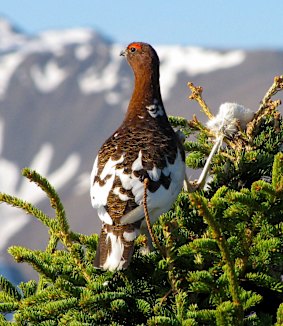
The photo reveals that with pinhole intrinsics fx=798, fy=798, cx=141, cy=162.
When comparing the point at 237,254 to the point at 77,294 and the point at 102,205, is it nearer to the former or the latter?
the point at 77,294

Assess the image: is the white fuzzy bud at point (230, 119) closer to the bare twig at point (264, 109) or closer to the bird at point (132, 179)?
the bare twig at point (264, 109)

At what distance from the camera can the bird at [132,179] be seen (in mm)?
5016

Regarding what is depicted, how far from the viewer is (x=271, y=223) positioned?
4.43 meters

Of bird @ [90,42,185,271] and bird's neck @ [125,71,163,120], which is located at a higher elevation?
bird's neck @ [125,71,163,120]

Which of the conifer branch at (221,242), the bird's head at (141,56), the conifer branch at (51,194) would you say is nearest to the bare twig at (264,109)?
the bird's head at (141,56)

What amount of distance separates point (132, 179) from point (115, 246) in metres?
0.82

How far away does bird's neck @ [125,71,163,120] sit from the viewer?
695 centimetres

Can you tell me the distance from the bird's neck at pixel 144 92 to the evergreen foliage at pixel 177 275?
7.15 ft

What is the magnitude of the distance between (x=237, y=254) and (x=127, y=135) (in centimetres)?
208

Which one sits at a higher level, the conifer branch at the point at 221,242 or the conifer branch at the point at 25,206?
the conifer branch at the point at 25,206

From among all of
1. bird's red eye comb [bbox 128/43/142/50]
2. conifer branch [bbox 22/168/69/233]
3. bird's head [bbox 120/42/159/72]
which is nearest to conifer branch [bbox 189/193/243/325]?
conifer branch [bbox 22/168/69/233]

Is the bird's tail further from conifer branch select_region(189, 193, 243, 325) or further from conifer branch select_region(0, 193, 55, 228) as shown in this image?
conifer branch select_region(189, 193, 243, 325)

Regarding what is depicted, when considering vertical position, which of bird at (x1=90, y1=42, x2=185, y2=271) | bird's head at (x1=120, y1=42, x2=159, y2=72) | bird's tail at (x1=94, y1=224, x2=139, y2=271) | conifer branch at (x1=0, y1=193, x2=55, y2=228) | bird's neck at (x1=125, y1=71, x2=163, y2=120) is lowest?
bird's tail at (x1=94, y1=224, x2=139, y2=271)

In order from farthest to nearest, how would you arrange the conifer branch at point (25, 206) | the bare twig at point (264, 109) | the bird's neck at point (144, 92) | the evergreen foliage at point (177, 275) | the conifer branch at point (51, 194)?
1. the bird's neck at point (144, 92)
2. the bare twig at point (264, 109)
3. the conifer branch at point (25, 206)
4. the conifer branch at point (51, 194)
5. the evergreen foliage at point (177, 275)
